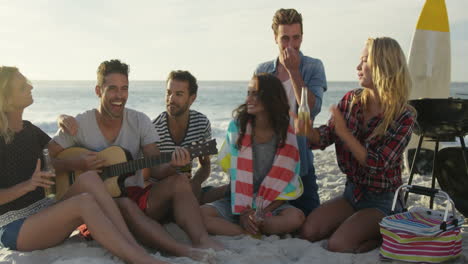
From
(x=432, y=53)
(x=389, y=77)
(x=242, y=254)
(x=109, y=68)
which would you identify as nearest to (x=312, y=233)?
(x=242, y=254)

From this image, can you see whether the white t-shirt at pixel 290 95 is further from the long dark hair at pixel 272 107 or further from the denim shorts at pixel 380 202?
the denim shorts at pixel 380 202

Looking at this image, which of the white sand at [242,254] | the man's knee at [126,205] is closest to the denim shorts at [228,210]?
the white sand at [242,254]

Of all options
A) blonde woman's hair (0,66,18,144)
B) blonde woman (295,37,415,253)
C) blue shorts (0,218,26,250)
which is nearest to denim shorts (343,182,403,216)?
blonde woman (295,37,415,253)

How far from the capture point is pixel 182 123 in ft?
14.4

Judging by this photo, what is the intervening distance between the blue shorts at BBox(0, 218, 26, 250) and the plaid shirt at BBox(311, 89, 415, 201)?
236cm

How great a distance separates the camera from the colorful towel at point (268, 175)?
3875mm

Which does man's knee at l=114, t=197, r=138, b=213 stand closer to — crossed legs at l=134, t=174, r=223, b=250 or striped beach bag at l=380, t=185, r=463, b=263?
crossed legs at l=134, t=174, r=223, b=250

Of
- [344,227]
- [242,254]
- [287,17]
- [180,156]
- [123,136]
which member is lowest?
[242,254]

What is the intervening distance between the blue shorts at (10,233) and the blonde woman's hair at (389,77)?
2596mm

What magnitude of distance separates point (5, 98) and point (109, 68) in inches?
33.9

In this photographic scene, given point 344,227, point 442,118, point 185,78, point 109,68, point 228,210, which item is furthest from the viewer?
point 185,78

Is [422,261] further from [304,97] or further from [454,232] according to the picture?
[304,97]

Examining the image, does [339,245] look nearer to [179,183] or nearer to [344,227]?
[344,227]

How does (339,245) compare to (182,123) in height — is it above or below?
below
